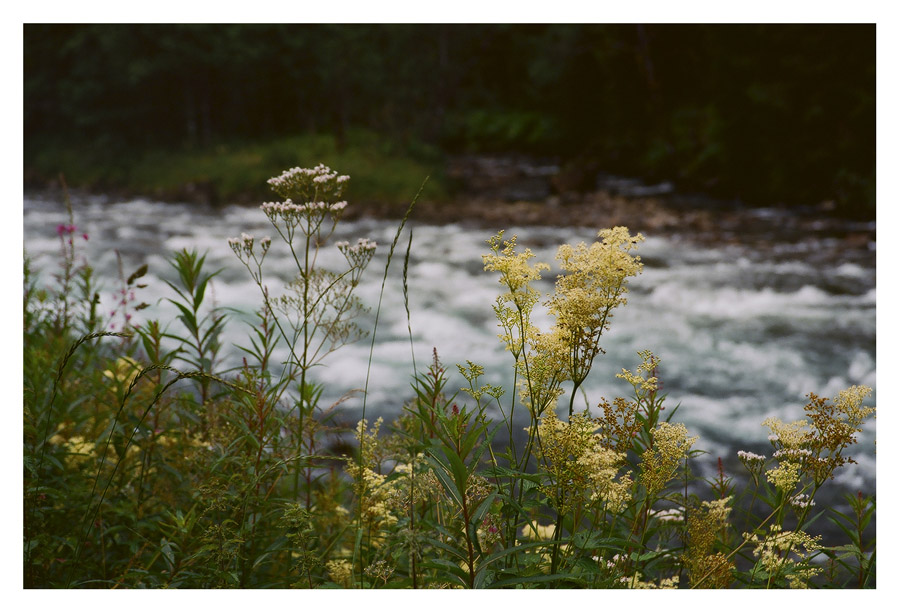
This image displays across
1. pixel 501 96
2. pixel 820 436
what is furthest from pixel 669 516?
pixel 501 96

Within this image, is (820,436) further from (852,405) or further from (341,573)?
(341,573)

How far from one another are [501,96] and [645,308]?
239cm

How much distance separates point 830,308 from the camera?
4703 millimetres

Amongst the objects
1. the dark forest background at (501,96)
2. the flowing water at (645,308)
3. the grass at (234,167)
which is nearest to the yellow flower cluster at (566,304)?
the flowing water at (645,308)

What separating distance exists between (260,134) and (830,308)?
419cm

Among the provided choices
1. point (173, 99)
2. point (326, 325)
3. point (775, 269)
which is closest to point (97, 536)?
point (326, 325)

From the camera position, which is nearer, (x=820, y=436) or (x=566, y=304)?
(x=566, y=304)

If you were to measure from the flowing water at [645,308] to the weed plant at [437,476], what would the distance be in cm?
132

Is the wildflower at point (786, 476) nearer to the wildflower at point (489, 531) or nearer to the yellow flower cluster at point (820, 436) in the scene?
the yellow flower cluster at point (820, 436)

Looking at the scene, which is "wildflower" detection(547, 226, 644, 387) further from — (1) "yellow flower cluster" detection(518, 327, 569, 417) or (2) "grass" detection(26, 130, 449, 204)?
(2) "grass" detection(26, 130, 449, 204)

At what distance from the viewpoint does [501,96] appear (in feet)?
19.5

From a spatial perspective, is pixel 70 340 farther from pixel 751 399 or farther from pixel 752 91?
pixel 752 91

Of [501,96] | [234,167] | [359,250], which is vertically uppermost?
[501,96]
